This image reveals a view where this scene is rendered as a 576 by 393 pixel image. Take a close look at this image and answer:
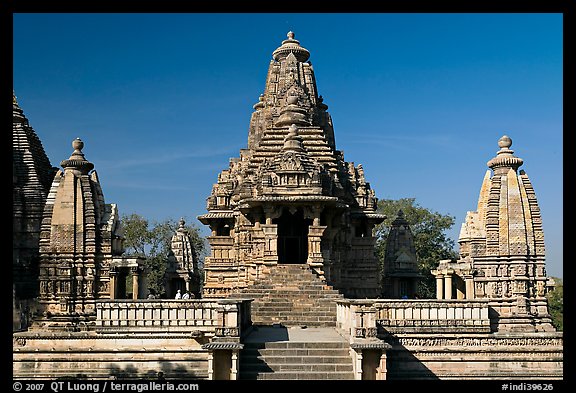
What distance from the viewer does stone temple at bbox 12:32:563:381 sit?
1525 cm

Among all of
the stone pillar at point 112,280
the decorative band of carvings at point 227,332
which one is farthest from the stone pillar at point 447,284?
the decorative band of carvings at point 227,332

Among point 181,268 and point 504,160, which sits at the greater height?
point 504,160

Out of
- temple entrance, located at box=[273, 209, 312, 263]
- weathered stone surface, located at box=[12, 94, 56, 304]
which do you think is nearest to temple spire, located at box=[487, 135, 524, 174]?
temple entrance, located at box=[273, 209, 312, 263]

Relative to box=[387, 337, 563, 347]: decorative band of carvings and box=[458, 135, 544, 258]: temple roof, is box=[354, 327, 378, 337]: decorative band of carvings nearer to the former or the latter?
box=[387, 337, 563, 347]: decorative band of carvings

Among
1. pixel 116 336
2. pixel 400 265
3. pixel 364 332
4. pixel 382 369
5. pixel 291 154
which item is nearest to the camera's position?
pixel 382 369

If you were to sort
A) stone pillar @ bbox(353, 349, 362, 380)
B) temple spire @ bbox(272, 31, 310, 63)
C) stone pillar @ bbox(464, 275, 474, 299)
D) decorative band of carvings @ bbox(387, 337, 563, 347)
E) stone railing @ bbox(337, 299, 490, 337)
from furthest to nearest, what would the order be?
temple spire @ bbox(272, 31, 310, 63)
stone pillar @ bbox(464, 275, 474, 299)
stone railing @ bbox(337, 299, 490, 337)
decorative band of carvings @ bbox(387, 337, 563, 347)
stone pillar @ bbox(353, 349, 362, 380)

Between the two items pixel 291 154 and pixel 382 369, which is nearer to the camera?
pixel 382 369

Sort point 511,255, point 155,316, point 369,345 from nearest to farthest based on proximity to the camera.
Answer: point 369,345 → point 155,316 → point 511,255

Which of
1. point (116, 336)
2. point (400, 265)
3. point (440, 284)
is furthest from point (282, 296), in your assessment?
point (400, 265)

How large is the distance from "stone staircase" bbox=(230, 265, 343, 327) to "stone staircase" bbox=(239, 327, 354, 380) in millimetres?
4246

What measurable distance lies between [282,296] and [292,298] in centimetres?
32

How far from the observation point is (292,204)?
22.6m

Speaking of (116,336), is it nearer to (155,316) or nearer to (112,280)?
(155,316)
